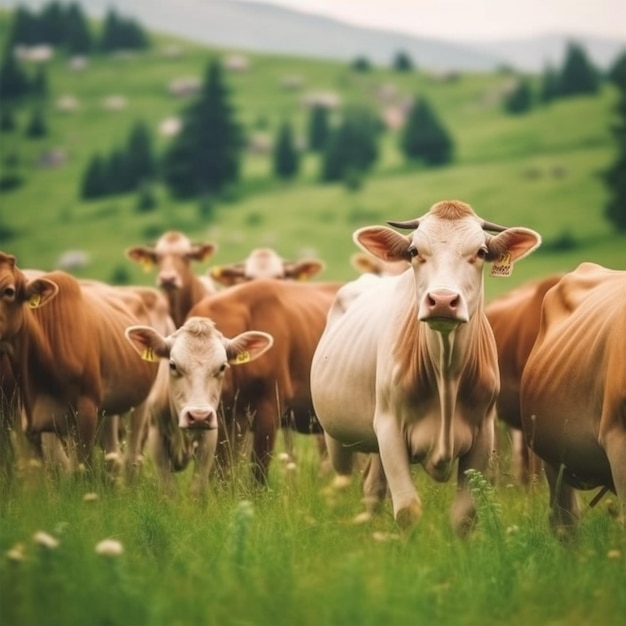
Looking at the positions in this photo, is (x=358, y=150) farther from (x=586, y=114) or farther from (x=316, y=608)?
(x=316, y=608)

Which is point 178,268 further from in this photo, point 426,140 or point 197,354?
point 426,140

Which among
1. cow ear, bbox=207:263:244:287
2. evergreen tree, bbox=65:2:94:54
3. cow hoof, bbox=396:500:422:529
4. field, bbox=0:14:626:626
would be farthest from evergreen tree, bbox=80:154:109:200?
cow hoof, bbox=396:500:422:529

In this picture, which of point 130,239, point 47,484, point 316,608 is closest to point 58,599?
point 316,608

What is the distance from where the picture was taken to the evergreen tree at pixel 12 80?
136250 mm

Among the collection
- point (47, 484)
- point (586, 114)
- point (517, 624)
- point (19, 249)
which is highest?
point (517, 624)

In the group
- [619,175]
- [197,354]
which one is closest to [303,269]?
[197,354]

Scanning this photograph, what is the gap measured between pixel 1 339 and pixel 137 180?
327ft

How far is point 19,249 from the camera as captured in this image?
9212cm

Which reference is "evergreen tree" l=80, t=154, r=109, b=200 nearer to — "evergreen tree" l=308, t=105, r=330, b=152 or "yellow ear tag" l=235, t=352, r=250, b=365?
"evergreen tree" l=308, t=105, r=330, b=152

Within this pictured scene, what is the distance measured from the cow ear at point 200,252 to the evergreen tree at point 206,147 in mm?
89862

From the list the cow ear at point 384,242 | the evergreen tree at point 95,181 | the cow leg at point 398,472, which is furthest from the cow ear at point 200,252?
the evergreen tree at point 95,181

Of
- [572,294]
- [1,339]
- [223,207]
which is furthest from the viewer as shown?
[223,207]

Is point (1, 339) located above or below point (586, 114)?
above

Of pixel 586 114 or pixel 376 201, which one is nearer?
pixel 376 201
